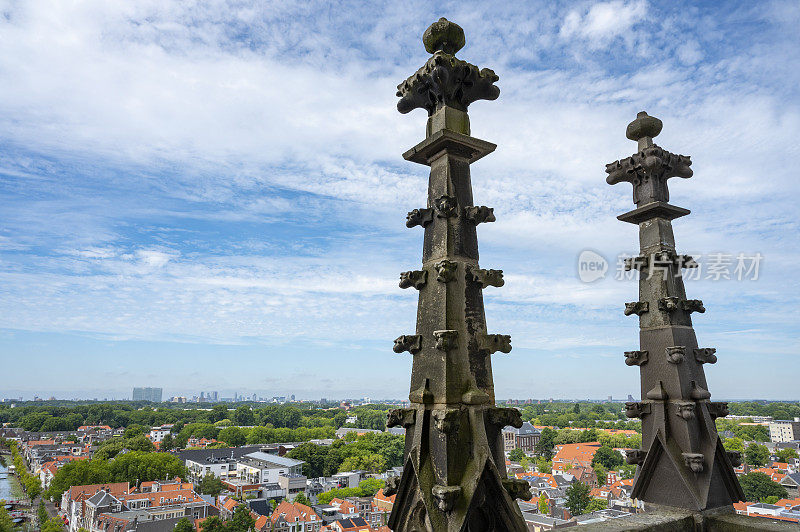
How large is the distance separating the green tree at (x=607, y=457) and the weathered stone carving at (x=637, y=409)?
8773 cm

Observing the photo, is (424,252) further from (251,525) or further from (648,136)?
(251,525)

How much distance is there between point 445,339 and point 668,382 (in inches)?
128

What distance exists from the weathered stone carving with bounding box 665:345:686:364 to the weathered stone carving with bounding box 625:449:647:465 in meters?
1.05

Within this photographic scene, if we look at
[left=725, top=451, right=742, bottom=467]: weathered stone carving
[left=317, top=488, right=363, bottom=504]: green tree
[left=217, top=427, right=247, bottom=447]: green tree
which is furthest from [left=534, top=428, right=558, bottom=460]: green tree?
[left=725, top=451, right=742, bottom=467]: weathered stone carving

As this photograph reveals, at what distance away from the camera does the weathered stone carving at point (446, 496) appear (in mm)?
2963

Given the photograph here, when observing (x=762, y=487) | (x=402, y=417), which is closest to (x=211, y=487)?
(x=762, y=487)

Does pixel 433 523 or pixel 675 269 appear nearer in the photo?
pixel 433 523

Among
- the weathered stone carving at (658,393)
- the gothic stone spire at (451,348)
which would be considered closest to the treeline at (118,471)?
the weathered stone carving at (658,393)

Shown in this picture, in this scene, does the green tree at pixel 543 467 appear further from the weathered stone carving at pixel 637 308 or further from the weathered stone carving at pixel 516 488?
the weathered stone carving at pixel 516 488

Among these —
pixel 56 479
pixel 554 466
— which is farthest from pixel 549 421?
pixel 56 479

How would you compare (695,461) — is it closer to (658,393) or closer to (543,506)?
(658,393)

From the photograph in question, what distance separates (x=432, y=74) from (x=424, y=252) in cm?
139

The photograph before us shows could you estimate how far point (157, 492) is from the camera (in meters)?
61.5

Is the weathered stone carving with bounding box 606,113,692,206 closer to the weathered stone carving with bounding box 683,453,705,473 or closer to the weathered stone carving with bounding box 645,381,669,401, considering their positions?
the weathered stone carving with bounding box 645,381,669,401
